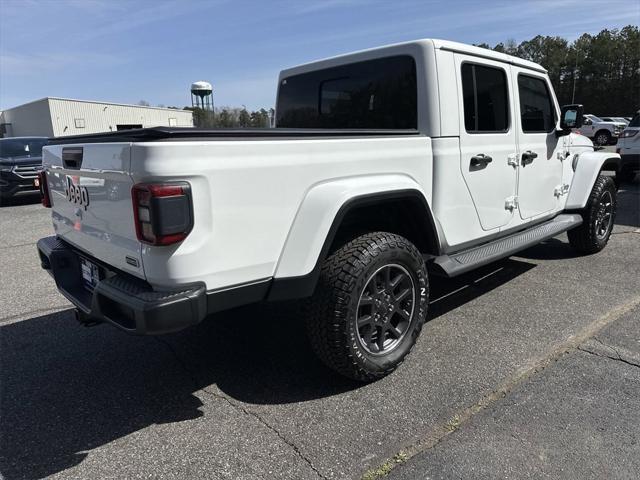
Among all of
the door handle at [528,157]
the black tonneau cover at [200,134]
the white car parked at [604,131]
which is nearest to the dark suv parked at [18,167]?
the black tonneau cover at [200,134]

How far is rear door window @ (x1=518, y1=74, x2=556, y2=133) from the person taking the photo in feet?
14.0

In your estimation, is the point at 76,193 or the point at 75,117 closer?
the point at 76,193

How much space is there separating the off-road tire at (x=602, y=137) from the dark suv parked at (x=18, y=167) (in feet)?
87.9

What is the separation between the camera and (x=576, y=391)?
2805 mm

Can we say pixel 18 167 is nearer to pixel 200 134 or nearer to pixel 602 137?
pixel 200 134

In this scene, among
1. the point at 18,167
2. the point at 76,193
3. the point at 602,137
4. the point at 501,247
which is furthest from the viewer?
the point at 602,137

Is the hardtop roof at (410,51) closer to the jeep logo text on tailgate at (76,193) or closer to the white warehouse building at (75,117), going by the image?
the jeep logo text on tailgate at (76,193)

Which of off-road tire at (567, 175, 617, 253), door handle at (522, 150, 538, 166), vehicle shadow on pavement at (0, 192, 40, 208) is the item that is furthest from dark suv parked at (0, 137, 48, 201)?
off-road tire at (567, 175, 617, 253)

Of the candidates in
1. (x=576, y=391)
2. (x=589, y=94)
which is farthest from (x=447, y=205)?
(x=589, y=94)

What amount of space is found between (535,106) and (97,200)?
390 cm

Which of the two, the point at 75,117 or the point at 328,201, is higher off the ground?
the point at 75,117

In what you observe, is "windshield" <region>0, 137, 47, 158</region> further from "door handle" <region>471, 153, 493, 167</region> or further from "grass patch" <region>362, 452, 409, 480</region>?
"grass patch" <region>362, 452, 409, 480</region>

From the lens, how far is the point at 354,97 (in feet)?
12.6

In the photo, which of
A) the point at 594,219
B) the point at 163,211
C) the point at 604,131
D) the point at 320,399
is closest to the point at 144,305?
the point at 163,211
